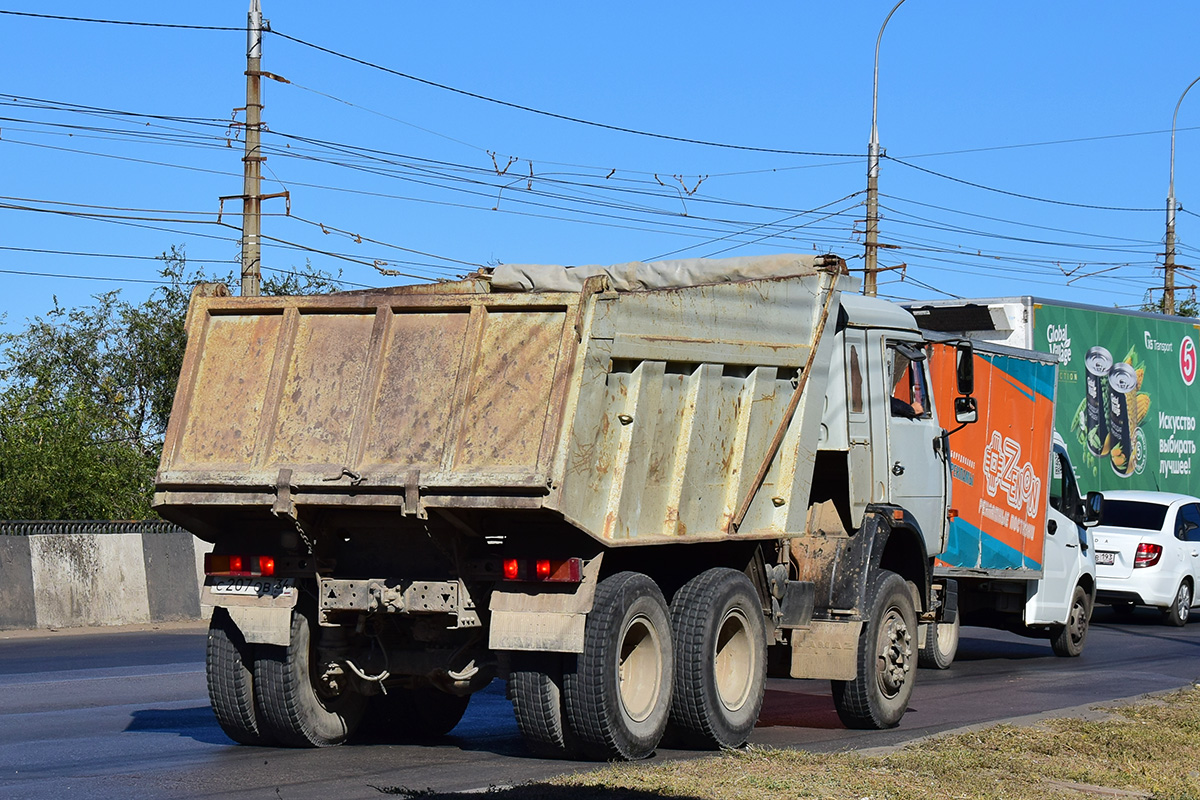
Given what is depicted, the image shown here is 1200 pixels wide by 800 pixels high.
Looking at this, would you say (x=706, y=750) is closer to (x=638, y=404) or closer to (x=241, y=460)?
(x=638, y=404)

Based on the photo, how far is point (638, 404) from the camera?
345 inches

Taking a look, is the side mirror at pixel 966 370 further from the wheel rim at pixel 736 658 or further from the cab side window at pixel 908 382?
the wheel rim at pixel 736 658

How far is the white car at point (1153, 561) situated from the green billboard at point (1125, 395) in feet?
6.08

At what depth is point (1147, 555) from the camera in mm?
20422

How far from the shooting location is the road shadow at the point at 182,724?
32.8ft

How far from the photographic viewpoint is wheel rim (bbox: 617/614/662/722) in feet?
29.3

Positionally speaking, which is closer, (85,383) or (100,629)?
(100,629)

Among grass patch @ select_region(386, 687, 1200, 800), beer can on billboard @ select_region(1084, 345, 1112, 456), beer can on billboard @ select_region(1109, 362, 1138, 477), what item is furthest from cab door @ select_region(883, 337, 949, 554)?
beer can on billboard @ select_region(1109, 362, 1138, 477)

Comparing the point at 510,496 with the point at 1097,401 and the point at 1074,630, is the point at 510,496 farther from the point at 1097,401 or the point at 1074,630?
the point at 1097,401

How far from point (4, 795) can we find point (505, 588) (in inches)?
107

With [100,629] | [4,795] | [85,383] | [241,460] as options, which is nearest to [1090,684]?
[241,460]

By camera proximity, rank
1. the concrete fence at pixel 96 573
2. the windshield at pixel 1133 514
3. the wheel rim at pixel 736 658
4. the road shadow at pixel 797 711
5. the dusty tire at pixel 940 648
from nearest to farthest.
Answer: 1. the wheel rim at pixel 736 658
2. the road shadow at pixel 797 711
3. the dusty tire at pixel 940 648
4. the concrete fence at pixel 96 573
5. the windshield at pixel 1133 514

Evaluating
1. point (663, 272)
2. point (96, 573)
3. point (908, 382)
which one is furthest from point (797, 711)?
point (96, 573)

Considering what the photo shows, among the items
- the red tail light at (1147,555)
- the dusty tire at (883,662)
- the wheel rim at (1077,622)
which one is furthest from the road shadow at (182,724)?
the red tail light at (1147,555)
